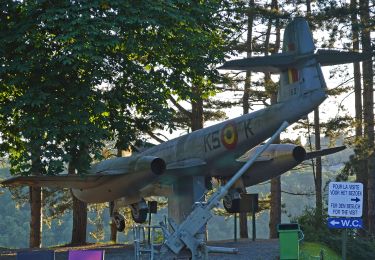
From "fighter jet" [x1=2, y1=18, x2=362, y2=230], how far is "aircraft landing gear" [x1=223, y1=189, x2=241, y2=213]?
0.28ft

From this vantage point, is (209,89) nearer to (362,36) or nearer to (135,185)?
(135,185)

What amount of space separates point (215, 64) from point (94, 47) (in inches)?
249

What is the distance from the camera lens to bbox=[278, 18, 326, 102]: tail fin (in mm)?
19109

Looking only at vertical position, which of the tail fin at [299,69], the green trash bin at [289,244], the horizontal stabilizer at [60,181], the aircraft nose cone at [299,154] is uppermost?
the tail fin at [299,69]

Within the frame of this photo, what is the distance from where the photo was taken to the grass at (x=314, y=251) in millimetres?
18094

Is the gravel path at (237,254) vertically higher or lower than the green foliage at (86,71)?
lower

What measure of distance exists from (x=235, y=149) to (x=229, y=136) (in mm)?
496

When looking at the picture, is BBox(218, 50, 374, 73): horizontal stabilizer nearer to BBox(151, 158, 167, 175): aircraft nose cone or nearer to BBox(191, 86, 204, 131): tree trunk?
BBox(151, 158, 167, 175): aircraft nose cone

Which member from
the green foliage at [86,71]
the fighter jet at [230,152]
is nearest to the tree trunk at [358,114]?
the fighter jet at [230,152]

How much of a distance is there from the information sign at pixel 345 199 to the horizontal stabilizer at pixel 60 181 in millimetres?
9999

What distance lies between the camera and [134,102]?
851 inches

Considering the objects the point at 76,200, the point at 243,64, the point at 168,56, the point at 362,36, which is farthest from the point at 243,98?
the point at 243,64

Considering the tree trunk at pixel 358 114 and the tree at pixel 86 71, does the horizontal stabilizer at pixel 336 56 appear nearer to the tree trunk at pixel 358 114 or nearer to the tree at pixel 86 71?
the tree at pixel 86 71

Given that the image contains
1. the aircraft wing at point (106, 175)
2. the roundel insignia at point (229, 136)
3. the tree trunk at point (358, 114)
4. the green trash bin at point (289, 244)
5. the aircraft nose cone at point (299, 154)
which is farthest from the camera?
the tree trunk at point (358, 114)
